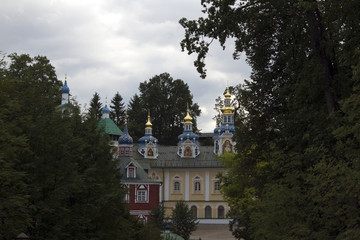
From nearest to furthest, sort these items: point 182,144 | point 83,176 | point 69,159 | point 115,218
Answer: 1. point 69,159
2. point 83,176
3. point 115,218
4. point 182,144

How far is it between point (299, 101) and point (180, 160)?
6500 centimetres

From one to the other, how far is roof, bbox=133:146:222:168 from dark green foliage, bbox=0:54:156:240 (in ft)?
185

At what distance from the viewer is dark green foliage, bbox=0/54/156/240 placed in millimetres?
16422

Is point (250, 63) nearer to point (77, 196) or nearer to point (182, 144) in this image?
point (77, 196)

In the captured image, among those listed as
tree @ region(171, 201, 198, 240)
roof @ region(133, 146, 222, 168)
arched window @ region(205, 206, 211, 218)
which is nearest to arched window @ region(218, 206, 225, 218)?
arched window @ region(205, 206, 211, 218)

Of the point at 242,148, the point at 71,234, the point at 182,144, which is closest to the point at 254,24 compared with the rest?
the point at 242,148

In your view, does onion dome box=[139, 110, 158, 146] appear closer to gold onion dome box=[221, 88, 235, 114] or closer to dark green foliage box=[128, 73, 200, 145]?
dark green foliage box=[128, 73, 200, 145]

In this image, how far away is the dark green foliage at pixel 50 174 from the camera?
647 inches

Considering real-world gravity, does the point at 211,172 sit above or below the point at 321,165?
above

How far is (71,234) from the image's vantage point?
22.7m

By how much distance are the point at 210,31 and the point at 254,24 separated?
7.07 ft

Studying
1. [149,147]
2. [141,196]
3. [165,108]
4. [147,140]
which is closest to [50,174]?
[141,196]

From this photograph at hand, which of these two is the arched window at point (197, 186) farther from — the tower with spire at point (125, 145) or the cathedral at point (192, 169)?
the tower with spire at point (125, 145)

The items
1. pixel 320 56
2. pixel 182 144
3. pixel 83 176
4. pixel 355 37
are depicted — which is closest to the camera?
pixel 355 37
